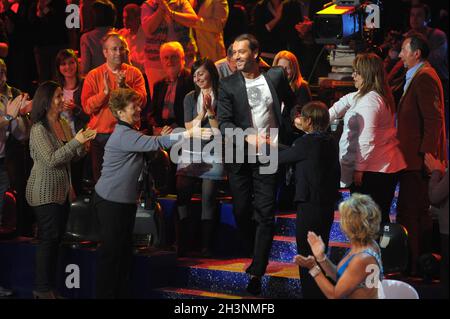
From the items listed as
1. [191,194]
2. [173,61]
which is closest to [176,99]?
[173,61]

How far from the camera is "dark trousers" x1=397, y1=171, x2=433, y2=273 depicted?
7355mm

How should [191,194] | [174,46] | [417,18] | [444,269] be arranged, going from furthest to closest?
1. [417,18]
2. [174,46]
3. [191,194]
4. [444,269]

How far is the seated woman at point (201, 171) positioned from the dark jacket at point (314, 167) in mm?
1123

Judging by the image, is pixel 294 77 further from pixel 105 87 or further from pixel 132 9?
pixel 132 9

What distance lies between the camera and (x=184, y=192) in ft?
26.2

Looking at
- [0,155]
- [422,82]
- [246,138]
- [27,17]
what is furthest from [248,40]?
[27,17]

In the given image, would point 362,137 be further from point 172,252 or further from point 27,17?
point 27,17

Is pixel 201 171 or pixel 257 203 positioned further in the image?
pixel 201 171

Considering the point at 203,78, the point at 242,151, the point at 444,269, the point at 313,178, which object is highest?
the point at 203,78

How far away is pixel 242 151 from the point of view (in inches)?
281

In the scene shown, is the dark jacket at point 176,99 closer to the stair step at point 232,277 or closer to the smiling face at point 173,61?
the smiling face at point 173,61

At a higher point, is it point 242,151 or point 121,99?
point 121,99

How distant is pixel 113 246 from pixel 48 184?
2.43ft

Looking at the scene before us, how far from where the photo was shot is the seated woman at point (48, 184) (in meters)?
7.44
